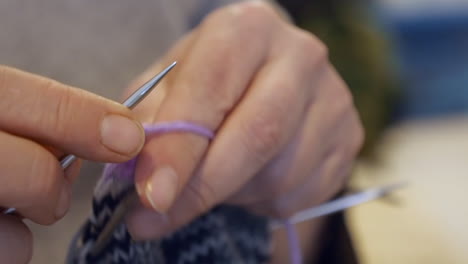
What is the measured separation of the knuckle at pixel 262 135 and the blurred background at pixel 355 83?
11 cm


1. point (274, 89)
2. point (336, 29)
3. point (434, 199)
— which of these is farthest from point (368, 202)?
point (336, 29)

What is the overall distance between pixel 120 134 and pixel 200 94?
0.33 feet

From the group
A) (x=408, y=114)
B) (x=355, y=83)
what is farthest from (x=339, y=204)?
(x=408, y=114)

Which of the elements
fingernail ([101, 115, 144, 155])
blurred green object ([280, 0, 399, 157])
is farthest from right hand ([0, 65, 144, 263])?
blurred green object ([280, 0, 399, 157])

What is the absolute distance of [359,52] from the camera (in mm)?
894

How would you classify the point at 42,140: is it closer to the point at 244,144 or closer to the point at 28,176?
the point at 28,176

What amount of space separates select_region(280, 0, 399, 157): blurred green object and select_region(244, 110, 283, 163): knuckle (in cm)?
45

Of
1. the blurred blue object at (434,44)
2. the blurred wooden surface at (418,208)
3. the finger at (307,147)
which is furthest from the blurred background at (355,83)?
the blurred blue object at (434,44)

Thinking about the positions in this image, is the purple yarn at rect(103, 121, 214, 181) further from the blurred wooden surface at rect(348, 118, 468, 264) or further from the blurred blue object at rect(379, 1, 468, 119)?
the blurred blue object at rect(379, 1, 468, 119)

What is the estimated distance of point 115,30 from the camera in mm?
513

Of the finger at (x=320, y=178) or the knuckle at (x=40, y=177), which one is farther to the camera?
the finger at (x=320, y=178)

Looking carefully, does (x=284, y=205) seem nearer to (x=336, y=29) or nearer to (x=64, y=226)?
(x=64, y=226)

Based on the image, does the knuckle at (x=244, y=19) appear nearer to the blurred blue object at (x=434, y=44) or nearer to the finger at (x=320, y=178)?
the finger at (x=320, y=178)

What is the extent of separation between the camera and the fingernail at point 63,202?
0.27 m
